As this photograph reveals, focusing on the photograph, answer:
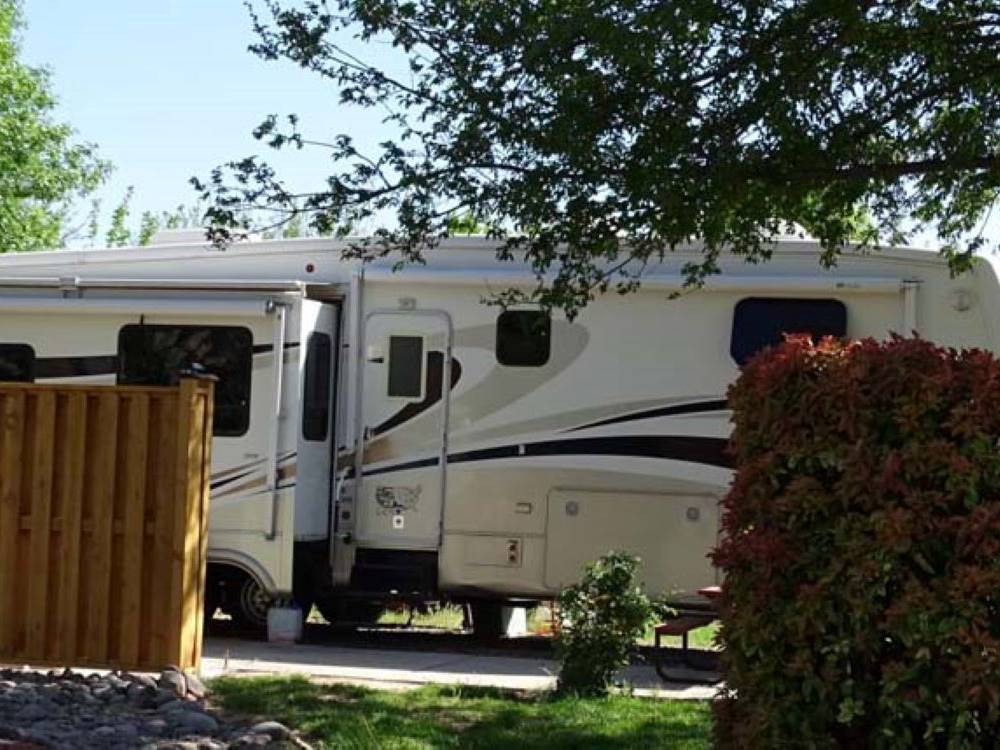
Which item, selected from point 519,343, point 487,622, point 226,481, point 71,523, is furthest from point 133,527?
point 487,622

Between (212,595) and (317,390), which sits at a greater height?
(317,390)

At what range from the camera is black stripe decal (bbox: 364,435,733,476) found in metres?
11.8

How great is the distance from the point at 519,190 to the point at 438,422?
409 cm

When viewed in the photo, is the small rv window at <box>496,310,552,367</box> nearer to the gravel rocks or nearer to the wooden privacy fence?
the wooden privacy fence

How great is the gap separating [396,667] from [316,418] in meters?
2.27

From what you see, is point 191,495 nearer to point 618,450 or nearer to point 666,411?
point 618,450

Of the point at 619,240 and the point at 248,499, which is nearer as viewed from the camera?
the point at 619,240

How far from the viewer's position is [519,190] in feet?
27.8

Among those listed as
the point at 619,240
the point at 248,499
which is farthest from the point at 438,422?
the point at 619,240

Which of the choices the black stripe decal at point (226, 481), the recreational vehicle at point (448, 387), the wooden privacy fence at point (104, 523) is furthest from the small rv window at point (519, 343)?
the wooden privacy fence at point (104, 523)

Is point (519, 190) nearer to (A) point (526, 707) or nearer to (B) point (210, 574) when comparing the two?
(A) point (526, 707)

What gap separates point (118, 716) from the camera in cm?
784

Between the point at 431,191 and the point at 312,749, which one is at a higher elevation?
the point at 431,191

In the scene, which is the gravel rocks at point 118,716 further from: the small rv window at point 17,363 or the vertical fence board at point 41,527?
the small rv window at point 17,363
